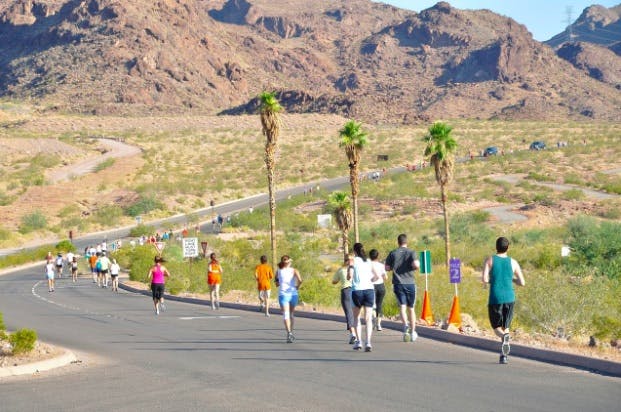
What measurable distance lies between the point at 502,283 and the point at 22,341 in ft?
24.7

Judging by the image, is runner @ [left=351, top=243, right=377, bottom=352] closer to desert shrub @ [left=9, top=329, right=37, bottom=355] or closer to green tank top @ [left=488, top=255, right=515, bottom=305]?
green tank top @ [left=488, top=255, right=515, bottom=305]

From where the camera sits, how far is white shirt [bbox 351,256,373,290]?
16484 mm

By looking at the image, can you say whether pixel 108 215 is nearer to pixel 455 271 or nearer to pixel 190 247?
pixel 190 247

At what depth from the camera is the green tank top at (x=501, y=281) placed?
13875mm

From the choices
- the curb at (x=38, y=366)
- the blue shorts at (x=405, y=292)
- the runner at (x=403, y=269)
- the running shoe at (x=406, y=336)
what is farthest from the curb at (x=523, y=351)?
the curb at (x=38, y=366)

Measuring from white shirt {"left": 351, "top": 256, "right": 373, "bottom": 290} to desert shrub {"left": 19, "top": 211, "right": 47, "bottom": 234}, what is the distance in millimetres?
66181

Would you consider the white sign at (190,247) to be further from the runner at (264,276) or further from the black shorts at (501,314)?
the black shorts at (501,314)

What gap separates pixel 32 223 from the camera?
262ft

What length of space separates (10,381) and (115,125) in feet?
461

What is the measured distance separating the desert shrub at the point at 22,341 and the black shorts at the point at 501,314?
23.6ft

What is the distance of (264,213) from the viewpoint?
251 ft

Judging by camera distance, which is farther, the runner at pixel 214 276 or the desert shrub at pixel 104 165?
the desert shrub at pixel 104 165

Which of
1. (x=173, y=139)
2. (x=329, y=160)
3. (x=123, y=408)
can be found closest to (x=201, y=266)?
(x=123, y=408)

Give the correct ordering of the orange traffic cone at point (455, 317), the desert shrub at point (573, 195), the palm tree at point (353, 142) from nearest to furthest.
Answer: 1. the orange traffic cone at point (455, 317)
2. the palm tree at point (353, 142)
3. the desert shrub at point (573, 195)
